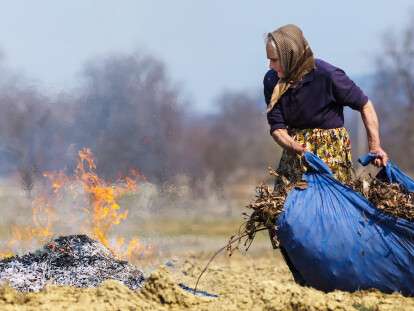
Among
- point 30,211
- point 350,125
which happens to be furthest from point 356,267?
point 350,125

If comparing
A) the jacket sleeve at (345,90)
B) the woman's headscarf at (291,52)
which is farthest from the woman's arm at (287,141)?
the jacket sleeve at (345,90)

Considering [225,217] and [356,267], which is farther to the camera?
[225,217]

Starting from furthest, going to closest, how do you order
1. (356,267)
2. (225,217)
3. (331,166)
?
(225,217) < (331,166) < (356,267)

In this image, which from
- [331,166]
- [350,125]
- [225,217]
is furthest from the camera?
[350,125]

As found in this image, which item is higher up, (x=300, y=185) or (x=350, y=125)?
(x=350, y=125)

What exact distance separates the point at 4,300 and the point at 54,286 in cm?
33

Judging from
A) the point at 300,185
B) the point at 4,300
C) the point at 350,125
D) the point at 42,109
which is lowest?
the point at 4,300

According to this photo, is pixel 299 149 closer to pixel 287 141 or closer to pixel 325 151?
pixel 287 141

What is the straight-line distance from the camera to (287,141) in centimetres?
613

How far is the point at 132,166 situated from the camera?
33.6 feet

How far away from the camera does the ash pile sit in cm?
618

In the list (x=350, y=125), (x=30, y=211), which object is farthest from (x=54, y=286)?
(x=350, y=125)

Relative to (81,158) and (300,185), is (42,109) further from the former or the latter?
(300,185)

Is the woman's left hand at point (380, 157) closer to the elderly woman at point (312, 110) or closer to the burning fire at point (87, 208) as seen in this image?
the elderly woman at point (312, 110)
